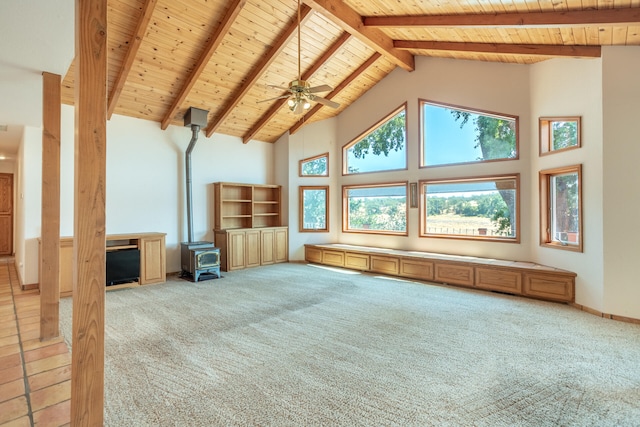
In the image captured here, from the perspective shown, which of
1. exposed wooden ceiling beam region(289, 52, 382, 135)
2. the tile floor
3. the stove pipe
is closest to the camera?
the tile floor

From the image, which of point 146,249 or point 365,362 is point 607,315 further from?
point 146,249

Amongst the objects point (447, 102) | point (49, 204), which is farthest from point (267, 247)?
point (447, 102)

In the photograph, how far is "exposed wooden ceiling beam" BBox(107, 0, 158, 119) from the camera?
4023 mm

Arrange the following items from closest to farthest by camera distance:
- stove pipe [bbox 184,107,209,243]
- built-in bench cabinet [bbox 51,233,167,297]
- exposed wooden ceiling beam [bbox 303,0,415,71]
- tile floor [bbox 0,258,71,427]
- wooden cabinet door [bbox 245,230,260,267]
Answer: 1. tile floor [bbox 0,258,71,427]
2. exposed wooden ceiling beam [bbox 303,0,415,71]
3. built-in bench cabinet [bbox 51,233,167,297]
4. stove pipe [bbox 184,107,209,243]
5. wooden cabinet door [bbox 245,230,260,267]

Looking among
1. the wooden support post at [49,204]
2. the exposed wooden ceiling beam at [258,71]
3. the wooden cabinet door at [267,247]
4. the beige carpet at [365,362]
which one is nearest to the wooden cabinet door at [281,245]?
the wooden cabinet door at [267,247]

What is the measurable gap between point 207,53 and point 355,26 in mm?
2409

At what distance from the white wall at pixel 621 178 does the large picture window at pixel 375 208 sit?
11.5 ft

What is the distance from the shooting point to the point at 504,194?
5.66 m

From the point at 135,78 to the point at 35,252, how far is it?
3.41 m

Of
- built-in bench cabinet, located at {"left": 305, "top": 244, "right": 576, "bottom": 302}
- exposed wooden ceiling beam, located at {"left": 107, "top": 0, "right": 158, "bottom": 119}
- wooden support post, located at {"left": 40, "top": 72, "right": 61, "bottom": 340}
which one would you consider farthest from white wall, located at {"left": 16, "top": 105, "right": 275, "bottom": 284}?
built-in bench cabinet, located at {"left": 305, "top": 244, "right": 576, "bottom": 302}

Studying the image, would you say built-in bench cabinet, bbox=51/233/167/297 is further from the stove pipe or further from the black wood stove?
the stove pipe

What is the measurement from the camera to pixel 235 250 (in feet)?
23.4

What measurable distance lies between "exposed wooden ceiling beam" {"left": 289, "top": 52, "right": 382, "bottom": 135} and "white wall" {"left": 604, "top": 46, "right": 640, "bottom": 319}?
3737 mm

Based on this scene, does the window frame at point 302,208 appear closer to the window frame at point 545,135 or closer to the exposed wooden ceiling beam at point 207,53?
the exposed wooden ceiling beam at point 207,53
